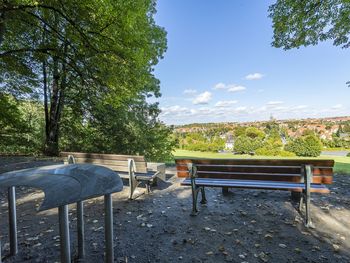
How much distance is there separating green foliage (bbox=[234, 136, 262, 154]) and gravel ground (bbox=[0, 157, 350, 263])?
22835 millimetres

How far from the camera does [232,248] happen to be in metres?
2.90

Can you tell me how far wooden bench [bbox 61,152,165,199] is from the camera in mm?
4863

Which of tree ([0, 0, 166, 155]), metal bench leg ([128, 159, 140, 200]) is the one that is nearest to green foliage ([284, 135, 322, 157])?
tree ([0, 0, 166, 155])

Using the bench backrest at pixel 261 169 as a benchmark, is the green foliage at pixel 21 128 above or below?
above

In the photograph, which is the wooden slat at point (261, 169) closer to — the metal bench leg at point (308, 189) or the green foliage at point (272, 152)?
the metal bench leg at point (308, 189)

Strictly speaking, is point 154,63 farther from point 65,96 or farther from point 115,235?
point 115,235

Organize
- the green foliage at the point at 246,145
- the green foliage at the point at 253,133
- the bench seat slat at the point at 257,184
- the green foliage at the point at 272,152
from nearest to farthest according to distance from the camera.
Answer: the bench seat slat at the point at 257,184 → the green foliage at the point at 272,152 → the green foliage at the point at 246,145 → the green foliage at the point at 253,133

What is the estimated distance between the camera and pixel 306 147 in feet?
66.9

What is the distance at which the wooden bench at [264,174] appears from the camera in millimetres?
3441

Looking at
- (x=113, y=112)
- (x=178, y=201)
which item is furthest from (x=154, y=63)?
(x=178, y=201)

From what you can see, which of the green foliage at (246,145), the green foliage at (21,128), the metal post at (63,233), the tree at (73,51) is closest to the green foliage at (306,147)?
the green foliage at (246,145)

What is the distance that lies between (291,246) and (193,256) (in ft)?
4.23

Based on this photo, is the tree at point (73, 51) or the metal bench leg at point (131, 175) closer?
the metal bench leg at point (131, 175)

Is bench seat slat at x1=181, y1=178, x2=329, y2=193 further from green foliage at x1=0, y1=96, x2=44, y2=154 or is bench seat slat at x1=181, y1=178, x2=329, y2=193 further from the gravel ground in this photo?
green foliage at x1=0, y1=96, x2=44, y2=154
